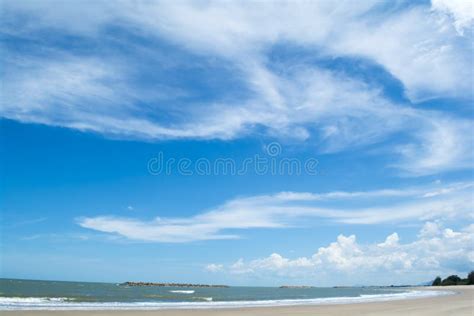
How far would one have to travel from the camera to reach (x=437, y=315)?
1850 centimetres

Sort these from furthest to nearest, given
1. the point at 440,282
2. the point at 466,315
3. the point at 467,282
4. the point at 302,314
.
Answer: the point at 440,282, the point at 467,282, the point at 302,314, the point at 466,315

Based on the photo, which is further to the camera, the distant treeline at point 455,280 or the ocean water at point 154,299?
the distant treeline at point 455,280

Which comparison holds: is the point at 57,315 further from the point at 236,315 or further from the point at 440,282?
the point at 440,282

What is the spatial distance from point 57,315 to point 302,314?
11.5 meters

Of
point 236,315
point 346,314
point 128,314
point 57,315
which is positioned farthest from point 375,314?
point 57,315

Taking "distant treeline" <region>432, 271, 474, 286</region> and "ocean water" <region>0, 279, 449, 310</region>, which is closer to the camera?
"ocean water" <region>0, 279, 449, 310</region>

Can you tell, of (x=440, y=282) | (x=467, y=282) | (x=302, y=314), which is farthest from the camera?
(x=440, y=282)

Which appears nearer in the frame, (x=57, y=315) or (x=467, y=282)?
(x=57, y=315)

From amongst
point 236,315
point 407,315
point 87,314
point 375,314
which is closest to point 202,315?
point 236,315

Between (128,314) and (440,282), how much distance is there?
121247 millimetres

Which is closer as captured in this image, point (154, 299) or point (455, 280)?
point (154, 299)

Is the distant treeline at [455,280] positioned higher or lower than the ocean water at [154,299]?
lower

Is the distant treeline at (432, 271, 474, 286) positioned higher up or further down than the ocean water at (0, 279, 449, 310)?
further down

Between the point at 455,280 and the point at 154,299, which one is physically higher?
the point at 154,299
